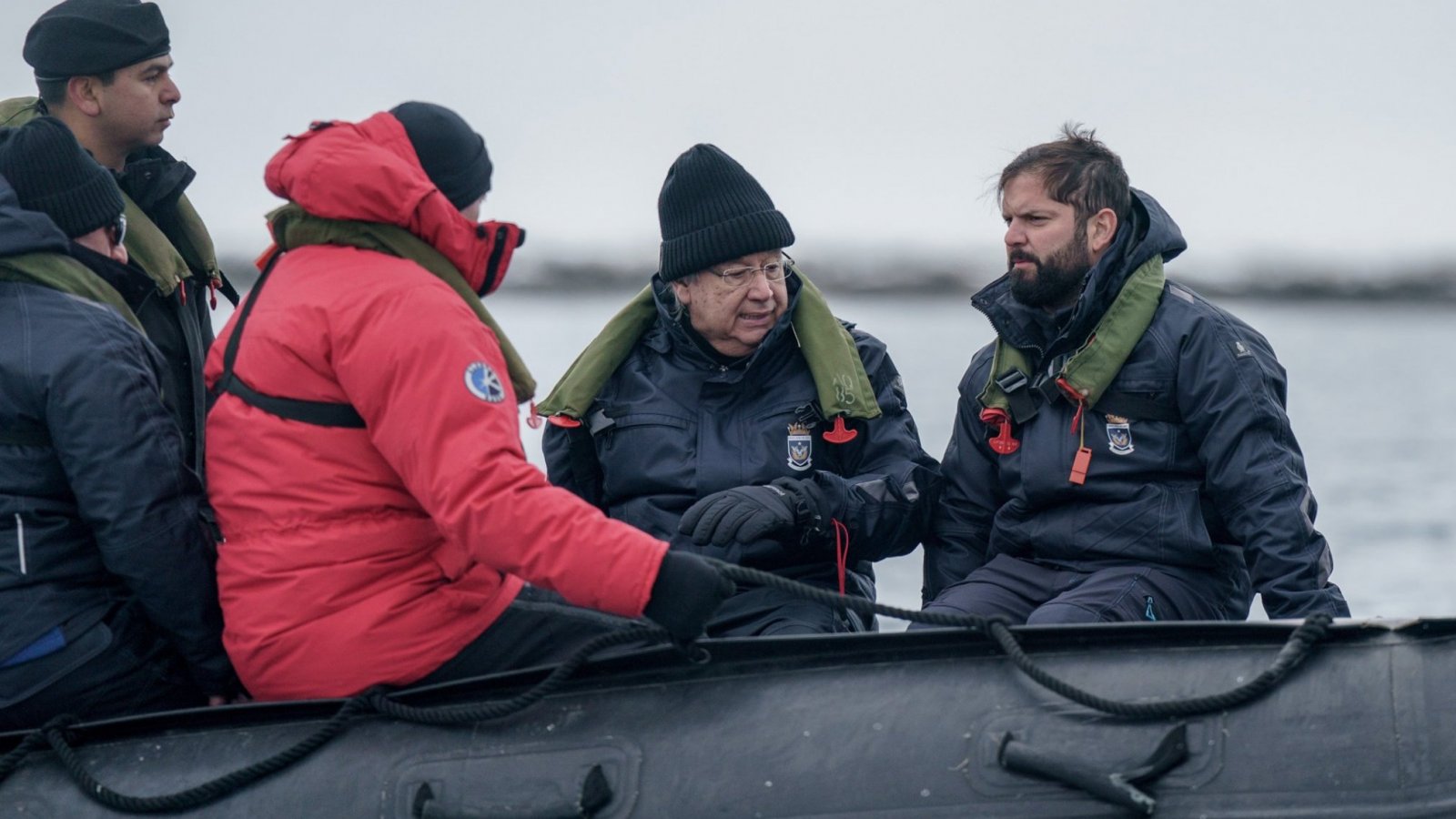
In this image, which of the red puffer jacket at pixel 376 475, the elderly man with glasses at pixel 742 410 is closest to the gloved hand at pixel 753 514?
the elderly man with glasses at pixel 742 410

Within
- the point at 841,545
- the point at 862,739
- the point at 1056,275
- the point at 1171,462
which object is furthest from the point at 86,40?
the point at 1171,462

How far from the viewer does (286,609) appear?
7.95ft

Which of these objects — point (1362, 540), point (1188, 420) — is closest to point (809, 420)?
point (1188, 420)

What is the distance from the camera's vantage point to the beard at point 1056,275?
349cm

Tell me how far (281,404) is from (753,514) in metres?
1.09

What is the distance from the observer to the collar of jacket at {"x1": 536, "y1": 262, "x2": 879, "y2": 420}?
3432 millimetres

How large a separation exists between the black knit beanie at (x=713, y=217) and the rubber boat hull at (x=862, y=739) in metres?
1.23

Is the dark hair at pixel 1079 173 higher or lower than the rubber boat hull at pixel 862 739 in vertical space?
higher

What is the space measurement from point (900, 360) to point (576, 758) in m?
33.1

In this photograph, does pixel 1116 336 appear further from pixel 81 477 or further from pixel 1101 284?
pixel 81 477

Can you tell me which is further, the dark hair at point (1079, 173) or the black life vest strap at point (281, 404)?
the dark hair at point (1079, 173)

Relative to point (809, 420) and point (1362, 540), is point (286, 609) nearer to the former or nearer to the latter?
point (809, 420)

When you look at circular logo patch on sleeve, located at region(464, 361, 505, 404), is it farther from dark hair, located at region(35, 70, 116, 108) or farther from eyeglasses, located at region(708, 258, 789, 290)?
dark hair, located at region(35, 70, 116, 108)

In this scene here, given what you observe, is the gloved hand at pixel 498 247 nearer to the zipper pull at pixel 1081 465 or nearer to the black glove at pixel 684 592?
the black glove at pixel 684 592
